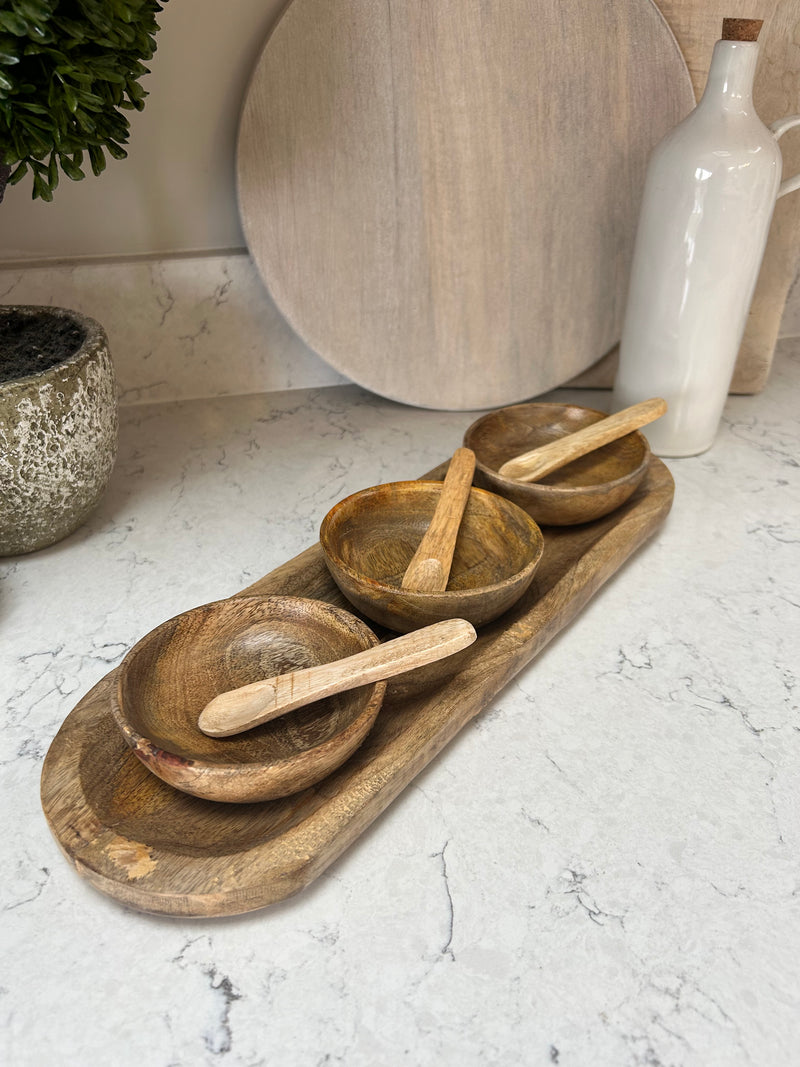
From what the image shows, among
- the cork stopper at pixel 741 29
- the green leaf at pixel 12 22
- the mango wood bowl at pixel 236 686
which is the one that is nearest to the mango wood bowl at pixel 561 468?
the mango wood bowl at pixel 236 686

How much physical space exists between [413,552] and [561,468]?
225 mm

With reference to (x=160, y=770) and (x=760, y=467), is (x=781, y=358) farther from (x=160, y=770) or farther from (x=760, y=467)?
(x=160, y=770)

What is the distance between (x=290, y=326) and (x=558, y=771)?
0.63 meters

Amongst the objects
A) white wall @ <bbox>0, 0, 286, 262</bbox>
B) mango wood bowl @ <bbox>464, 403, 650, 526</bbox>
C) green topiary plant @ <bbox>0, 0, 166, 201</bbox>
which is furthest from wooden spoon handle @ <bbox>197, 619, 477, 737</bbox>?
white wall @ <bbox>0, 0, 286, 262</bbox>

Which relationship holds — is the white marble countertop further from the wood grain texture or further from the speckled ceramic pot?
the wood grain texture

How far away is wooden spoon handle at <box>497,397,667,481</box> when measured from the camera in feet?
2.67

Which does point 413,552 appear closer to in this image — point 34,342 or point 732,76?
point 34,342

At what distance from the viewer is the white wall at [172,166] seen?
2.97ft

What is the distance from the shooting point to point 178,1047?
1.39 feet

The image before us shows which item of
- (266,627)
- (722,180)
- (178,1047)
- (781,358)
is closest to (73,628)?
(266,627)

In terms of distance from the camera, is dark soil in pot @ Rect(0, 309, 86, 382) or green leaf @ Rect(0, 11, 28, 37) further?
dark soil in pot @ Rect(0, 309, 86, 382)

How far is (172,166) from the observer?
37.7 inches

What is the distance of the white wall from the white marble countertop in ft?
1.16

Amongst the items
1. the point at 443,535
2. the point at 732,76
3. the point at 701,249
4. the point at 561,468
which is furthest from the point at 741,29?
the point at 443,535
